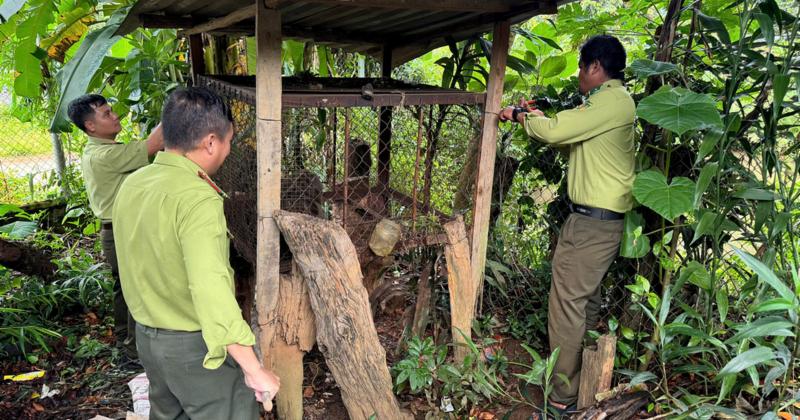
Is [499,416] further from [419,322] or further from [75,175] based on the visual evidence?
[75,175]

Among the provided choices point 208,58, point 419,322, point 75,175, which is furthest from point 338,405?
point 75,175

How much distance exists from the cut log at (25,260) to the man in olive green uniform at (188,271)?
2.17 meters

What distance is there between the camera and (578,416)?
8.64 feet

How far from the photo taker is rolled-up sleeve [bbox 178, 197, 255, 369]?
166cm

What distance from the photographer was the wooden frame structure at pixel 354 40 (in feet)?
7.20

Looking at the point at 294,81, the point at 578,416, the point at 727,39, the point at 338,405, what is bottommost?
the point at 338,405

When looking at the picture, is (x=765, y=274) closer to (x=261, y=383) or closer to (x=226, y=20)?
(x=261, y=383)

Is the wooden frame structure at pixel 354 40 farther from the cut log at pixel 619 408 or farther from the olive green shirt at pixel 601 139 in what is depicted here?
the cut log at pixel 619 408

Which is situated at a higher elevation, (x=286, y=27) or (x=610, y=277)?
(x=286, y=27)

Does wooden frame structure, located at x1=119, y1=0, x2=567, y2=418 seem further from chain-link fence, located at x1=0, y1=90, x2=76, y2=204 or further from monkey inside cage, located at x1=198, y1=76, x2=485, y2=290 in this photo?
chain-link fence, located at x1=0, y1=90, x2=76, y2=204

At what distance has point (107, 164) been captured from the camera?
303 cm

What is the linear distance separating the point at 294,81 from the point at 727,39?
2.17 meters

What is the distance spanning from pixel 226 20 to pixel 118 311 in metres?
2.13

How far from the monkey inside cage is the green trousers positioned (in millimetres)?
631
